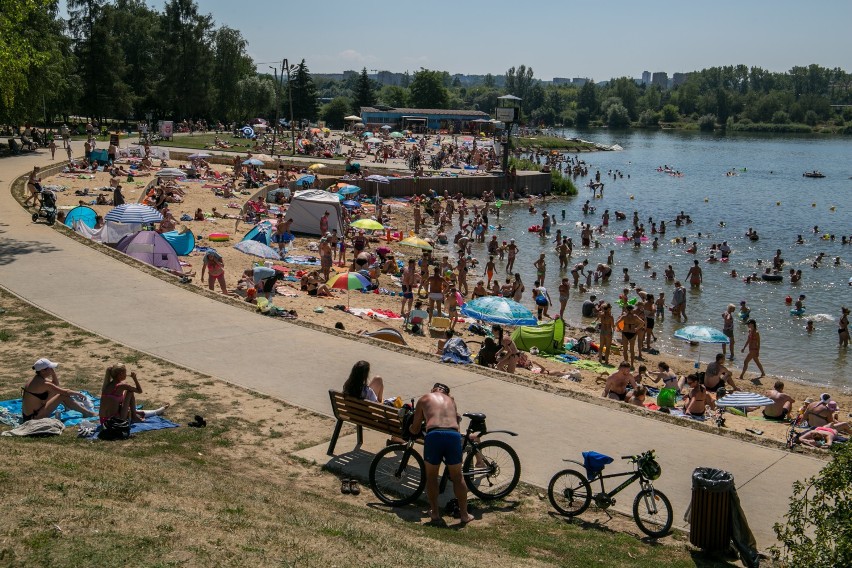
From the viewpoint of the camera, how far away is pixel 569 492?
7832 mm

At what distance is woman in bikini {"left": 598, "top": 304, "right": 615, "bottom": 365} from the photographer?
17781mm

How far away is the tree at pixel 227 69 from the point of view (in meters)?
68.2

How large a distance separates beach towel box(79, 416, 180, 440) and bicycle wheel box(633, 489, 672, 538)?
4970 mm

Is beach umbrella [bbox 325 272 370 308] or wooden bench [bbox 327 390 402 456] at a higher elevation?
wooden bench [bbox 327 390 402 456]

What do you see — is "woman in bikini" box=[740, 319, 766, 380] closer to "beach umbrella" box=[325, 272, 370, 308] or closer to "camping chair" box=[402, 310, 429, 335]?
"camping chair" box=[402, 310, 429, 335]

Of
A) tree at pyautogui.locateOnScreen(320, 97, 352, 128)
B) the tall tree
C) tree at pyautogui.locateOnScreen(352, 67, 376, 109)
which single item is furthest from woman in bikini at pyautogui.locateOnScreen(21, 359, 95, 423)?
tree at pyautogui.locateOnScreen(352, 67, 376, 109)

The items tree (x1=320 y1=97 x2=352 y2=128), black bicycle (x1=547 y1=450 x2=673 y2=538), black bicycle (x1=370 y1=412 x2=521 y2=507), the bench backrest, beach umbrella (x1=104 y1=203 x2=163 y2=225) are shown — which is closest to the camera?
black bicycle (x1=547 y1=450 x2=673 y2=538)

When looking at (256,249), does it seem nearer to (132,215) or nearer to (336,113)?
(132,215)

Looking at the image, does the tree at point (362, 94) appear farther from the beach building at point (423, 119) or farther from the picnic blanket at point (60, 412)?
the picnic blanket at point (60, 412)

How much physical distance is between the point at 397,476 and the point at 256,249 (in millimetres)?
16231

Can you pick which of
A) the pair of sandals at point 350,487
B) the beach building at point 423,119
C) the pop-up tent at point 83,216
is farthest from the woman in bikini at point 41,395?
the beach building at point 423,119

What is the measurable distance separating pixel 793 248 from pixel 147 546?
38065 millimetres

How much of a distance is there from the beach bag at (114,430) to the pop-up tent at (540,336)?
9.69 metres

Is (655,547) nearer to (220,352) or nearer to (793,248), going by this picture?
(220,352)
